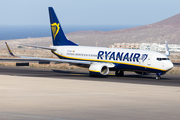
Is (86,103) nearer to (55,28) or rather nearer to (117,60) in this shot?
(117,60)

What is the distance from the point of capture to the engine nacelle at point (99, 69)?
4084 centimetres

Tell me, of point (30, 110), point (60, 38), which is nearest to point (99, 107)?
point (30, 110)

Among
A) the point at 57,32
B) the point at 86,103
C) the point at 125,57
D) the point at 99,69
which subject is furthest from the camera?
the point at 57,32

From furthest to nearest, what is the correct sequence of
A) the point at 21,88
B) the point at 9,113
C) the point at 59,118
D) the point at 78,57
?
1. the point at 78,57
2. the point at 21,88
3. the point at 9,113
4. the point at 59,118

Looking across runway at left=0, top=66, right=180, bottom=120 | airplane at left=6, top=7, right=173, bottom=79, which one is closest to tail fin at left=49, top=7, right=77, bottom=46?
airplane at left=6, top=7, right=173, bottom=79

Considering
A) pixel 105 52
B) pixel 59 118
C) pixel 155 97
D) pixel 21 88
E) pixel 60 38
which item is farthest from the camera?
pixel 60 38

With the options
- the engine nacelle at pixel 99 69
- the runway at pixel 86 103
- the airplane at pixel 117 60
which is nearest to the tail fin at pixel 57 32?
the airplane at pixel 117 60

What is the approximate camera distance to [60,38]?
50.5m

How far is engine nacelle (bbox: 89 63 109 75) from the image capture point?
40.8 meters

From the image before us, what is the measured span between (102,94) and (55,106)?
22.3 ft

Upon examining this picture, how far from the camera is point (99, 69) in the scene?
40.8 metres

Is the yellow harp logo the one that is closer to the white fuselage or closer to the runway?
the white fuselage

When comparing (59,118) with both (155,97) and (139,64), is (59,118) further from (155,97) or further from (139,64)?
(139,64)

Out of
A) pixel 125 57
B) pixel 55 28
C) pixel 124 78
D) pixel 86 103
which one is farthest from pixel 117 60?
pixel 86 103
